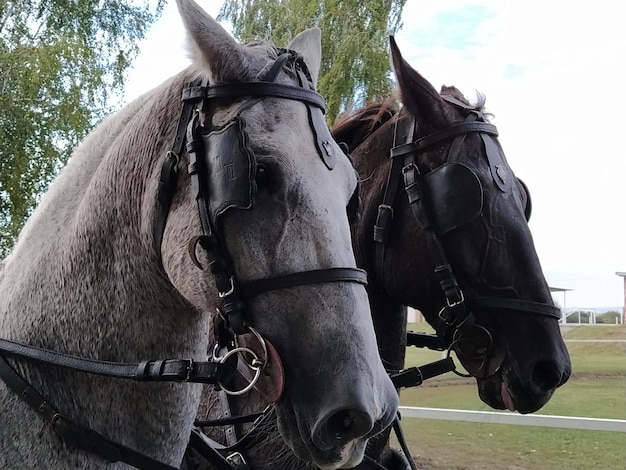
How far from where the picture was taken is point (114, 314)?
1449 millimetres

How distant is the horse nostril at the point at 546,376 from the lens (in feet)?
7.04

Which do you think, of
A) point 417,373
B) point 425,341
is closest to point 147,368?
point 417,373

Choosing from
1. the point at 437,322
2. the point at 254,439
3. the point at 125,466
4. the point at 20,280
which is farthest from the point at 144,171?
the point at 437,322

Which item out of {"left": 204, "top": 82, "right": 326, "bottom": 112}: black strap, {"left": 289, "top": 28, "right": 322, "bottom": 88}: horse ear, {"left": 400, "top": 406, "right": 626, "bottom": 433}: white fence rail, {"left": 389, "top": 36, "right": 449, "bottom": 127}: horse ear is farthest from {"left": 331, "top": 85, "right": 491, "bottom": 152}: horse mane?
{"left": 400, "top": 406, "right": 626, "bottom": 433}: white fence rail

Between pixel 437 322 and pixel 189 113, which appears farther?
pixel 437 322

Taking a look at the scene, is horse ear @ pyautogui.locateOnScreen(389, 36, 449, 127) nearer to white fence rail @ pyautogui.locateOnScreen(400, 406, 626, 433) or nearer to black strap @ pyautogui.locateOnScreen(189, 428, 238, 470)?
black strap @ pyautogui.locateOnScreen(189, 428, 238, 470)

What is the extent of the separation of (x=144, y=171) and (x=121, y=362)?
468 mm

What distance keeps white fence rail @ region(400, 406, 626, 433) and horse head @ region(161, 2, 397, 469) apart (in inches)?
165

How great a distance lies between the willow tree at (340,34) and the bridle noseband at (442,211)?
22.2 feet

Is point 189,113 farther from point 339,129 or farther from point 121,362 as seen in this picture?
point 339,129

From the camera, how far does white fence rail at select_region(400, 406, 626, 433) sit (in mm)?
4750

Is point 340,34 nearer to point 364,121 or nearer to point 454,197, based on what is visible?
point 364,121

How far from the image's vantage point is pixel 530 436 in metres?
5.43

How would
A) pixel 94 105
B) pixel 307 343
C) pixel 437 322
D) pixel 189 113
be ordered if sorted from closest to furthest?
1. pixel 307 343
2. pixel 189 113
3. pixel 437 322
4. pixel 94 105
